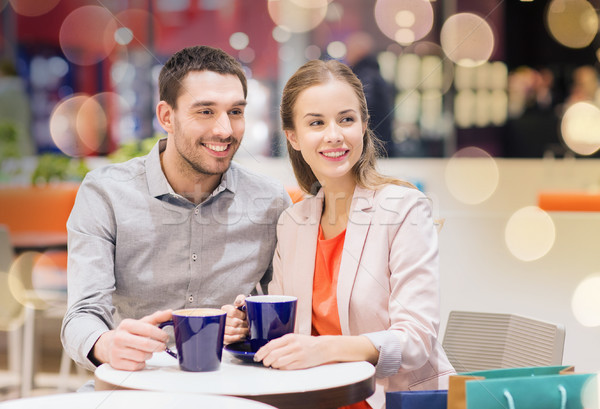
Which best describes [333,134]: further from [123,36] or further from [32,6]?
[32,6]

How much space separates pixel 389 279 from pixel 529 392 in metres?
0.46

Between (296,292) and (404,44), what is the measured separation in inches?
226

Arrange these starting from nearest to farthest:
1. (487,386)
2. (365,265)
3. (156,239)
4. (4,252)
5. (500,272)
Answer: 1. (487,386)
2. (365,265)
3. (156,239)
4. (500,272)
5. (4,252)

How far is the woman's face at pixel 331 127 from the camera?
1.46m

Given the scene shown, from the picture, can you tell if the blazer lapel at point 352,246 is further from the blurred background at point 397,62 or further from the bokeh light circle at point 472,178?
the blurred background at point 397,62

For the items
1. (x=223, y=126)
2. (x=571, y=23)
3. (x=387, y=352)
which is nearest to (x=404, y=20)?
(x=571, y=23)

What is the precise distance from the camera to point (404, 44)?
6.81 metres

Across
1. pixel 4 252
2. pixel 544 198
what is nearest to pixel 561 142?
pixel 544 198

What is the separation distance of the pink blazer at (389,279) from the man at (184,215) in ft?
0.48

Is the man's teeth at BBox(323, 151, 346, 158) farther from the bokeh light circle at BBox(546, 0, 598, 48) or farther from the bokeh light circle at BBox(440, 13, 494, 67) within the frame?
the bokeh light circle at BBox(546, 0, 598, 48)

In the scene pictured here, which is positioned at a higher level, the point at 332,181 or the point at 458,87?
the point at 458,87

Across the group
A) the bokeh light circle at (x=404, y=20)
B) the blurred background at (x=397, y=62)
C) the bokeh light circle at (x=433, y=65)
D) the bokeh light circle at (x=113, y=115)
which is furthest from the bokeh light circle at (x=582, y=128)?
the bokeh light circle at (x=113, y=115)

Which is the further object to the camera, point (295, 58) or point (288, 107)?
point (295, 58)

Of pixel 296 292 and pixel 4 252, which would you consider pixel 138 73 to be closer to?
pixel 4 252
